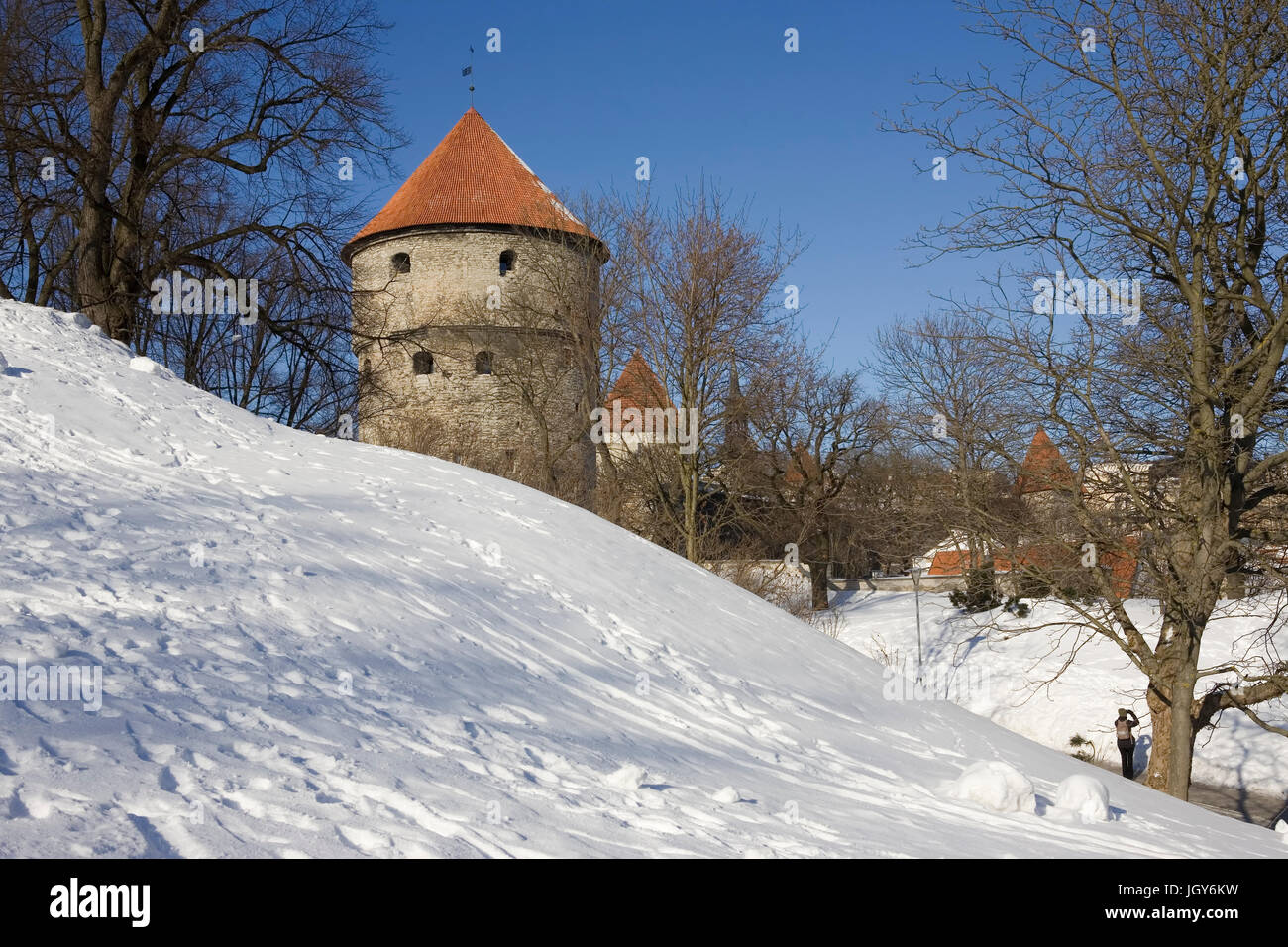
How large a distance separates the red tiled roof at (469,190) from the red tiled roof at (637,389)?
8.33 meters

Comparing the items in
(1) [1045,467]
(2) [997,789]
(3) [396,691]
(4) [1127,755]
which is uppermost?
(1) [1045,467]

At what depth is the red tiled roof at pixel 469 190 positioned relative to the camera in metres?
36.8

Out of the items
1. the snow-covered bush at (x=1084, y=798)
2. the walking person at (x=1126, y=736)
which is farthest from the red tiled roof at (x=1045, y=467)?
the walking person at (x=1126, y=736)

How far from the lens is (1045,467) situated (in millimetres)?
13977

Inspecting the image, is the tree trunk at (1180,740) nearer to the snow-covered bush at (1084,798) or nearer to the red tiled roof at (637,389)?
the snow-covered bush at (1084,798)

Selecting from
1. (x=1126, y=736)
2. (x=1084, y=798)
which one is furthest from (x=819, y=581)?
(x=1084, y=798)

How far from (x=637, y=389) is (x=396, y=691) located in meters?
22.5

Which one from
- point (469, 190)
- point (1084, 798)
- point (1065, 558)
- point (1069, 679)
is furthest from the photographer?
point (469, 190)

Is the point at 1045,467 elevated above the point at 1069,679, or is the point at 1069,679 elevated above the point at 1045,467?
the point at 1045,467

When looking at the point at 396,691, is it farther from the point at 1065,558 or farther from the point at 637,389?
the point at 637,389
